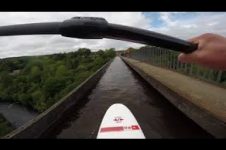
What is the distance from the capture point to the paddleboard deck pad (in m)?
3.74

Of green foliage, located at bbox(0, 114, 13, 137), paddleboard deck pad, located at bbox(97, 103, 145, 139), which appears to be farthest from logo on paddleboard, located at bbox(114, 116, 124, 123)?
green foliage, located at bbox(0, 114, 13, 137)

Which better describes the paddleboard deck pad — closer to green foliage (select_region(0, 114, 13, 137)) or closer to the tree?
green foliage (select_region(0, 114, 13, 137))

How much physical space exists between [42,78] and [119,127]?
60393 millimetres

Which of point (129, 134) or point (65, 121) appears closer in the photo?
point (129, 134)

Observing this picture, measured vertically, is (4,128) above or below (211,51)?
below

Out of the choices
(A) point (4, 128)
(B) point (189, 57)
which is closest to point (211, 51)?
(B) point (189, 57)

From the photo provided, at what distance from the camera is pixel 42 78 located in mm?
62562

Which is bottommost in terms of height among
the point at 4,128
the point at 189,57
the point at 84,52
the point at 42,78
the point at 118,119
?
the point at 4,128

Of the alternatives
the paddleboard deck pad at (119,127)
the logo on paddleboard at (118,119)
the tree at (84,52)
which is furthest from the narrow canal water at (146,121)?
the tree at (84,52)

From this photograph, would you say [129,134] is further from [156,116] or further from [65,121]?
[65,121]

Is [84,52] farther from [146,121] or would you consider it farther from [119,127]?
[119,127]

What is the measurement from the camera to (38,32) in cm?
87
